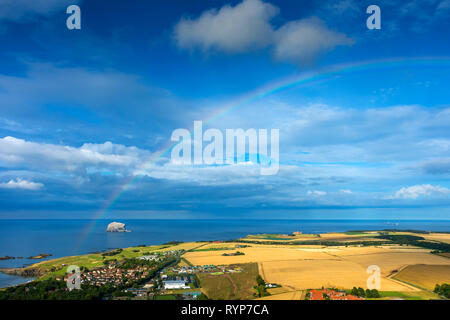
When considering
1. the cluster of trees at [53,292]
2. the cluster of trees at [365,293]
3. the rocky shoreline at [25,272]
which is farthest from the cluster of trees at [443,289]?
the rocky shoreline at [25,272]

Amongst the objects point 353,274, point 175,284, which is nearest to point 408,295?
point 353,274

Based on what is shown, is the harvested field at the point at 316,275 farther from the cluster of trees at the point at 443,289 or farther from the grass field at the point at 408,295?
the cluster of trees at the point at 443,289

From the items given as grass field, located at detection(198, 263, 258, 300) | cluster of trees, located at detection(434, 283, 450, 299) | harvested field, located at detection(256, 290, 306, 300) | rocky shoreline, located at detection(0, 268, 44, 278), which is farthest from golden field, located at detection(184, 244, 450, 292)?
rocky shoreline, located at detection(0, 268, 44, 278)

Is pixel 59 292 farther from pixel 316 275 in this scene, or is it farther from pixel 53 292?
pixel 316 275

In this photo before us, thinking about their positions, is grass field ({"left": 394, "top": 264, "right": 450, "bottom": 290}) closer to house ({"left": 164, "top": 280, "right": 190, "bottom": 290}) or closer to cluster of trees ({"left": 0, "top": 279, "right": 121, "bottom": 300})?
house ({"left": 164, "top": 280, "right": 190, "bottom": 290})
